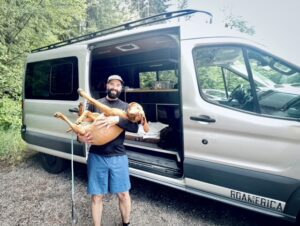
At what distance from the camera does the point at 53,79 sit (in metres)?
4.26

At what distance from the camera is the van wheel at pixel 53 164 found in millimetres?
4595

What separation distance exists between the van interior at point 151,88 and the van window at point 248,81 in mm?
358

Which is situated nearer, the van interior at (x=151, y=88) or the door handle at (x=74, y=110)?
the van interior at (x=151, y=88)

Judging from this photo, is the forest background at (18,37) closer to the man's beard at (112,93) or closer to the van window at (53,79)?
the van window at (53,79)

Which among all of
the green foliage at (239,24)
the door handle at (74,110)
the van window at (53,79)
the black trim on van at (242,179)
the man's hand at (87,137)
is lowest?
the black trim on van at (242,179)

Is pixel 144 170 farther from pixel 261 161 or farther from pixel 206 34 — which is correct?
pixel 206 34

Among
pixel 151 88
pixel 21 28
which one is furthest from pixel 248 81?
pixel 21 28

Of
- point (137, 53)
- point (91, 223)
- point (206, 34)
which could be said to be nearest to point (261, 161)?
point (206, 34)

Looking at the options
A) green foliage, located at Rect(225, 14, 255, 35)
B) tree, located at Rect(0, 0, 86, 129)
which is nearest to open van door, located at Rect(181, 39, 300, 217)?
tree, located at Rect(0, 0, 86, 129)

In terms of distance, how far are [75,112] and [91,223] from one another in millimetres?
1549

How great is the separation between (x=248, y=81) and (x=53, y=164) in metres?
3.69

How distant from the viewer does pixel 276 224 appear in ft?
9.69

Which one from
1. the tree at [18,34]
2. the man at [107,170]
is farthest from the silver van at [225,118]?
the tree at [18,34]

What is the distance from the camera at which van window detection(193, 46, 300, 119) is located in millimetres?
2469
